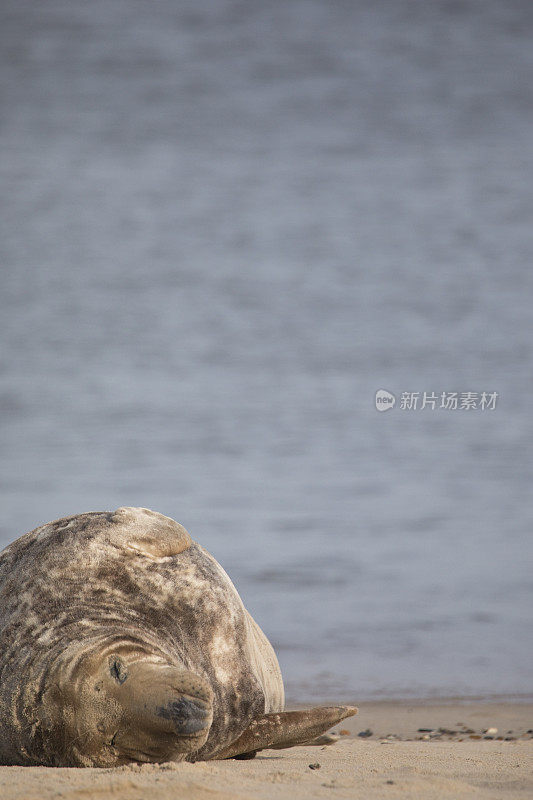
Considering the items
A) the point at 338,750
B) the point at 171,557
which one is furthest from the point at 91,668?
the point at 338,750

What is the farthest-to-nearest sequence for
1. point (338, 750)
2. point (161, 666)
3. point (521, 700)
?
point (521, 700) → point (338, 750) → point (161, 666)

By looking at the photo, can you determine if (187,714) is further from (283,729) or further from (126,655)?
(283,729)

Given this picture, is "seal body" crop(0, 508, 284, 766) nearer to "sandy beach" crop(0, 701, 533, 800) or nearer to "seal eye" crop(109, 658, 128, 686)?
"seal eye" crop(109, 658, 128, 686)

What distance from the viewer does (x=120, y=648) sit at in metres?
2.65

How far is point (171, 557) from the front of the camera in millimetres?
3281

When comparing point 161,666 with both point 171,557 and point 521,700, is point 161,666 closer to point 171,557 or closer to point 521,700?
point 171,557

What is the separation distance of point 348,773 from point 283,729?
33 centimetres

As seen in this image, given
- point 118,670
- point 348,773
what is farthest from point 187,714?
point 348,773

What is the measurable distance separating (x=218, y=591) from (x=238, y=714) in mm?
426

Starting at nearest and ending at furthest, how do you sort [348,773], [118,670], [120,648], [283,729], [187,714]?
[187,714] < [118,670] < [120,648] < [348,773] < [283,729]

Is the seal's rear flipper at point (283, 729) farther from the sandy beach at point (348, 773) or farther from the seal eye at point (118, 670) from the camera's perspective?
the seal eye at point (118, 670)

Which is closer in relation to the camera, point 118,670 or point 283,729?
point 118,670

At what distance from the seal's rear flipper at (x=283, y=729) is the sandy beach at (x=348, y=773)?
0.22 ft

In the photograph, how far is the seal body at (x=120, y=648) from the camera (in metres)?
2.51
